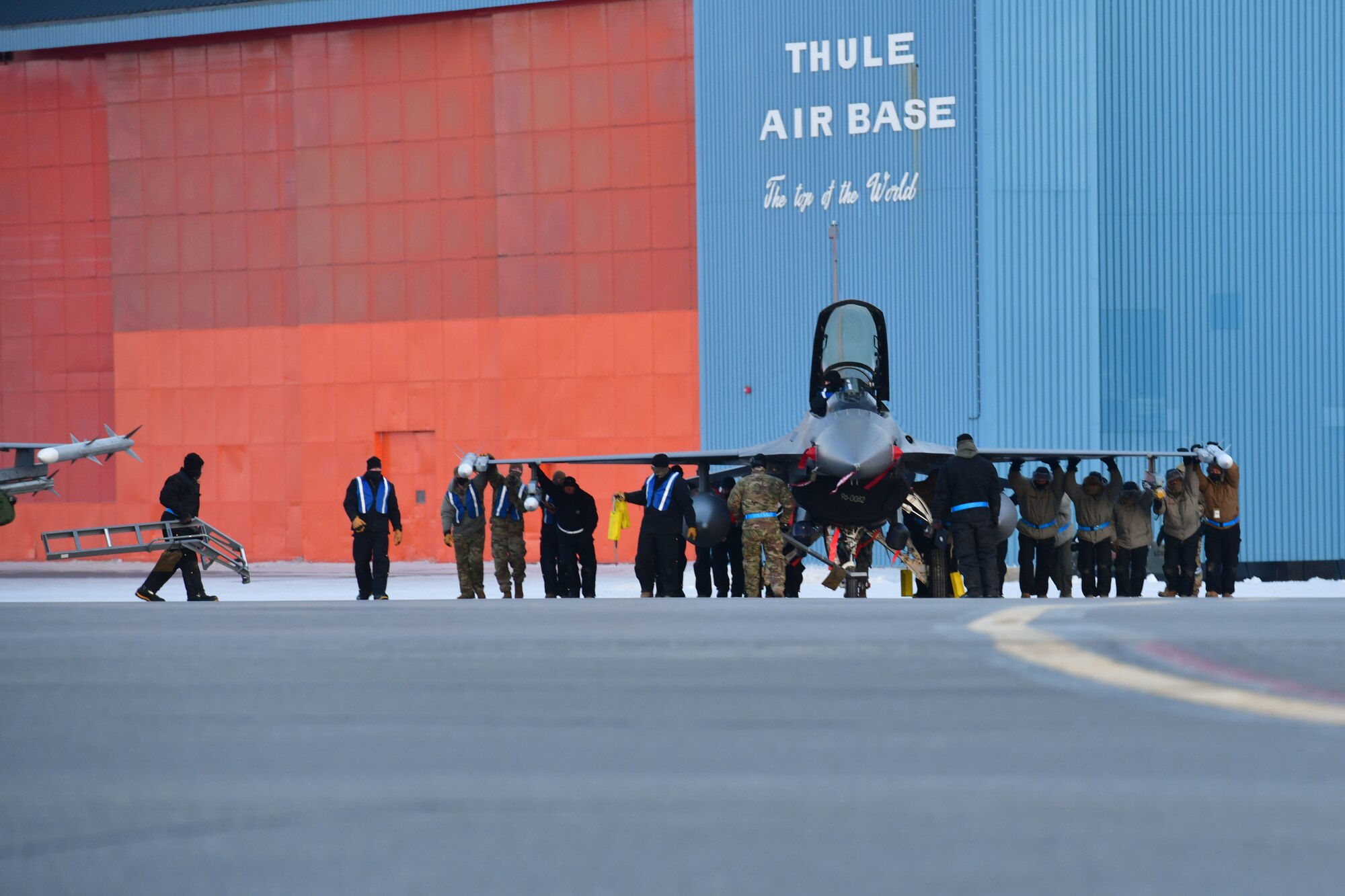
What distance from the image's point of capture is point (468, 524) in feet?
49.8

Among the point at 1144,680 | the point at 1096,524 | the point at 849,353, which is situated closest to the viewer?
the point at 1144,680

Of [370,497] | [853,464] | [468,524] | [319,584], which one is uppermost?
[853,464]

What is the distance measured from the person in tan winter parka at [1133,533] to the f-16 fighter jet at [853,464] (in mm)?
732

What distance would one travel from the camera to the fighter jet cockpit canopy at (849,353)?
13688mm

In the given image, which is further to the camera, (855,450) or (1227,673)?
(855,450)

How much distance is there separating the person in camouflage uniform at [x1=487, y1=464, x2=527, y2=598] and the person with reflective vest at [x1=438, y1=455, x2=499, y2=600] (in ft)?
0.60

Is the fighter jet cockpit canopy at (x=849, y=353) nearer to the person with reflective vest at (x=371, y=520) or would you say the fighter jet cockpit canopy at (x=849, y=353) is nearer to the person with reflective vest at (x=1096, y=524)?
the person with reflective vest at (x=1096, y=524)

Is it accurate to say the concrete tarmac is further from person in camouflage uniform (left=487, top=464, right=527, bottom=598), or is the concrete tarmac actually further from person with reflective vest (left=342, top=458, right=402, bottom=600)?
person in camouflage uniform (left=487, top=464, right=527, bottom=598)

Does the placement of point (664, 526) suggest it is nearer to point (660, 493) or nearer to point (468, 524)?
point (660, 493)

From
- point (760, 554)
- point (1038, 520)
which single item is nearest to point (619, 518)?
point (760, 554)

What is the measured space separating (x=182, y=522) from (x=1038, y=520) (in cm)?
928

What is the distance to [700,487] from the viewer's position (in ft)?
52.0

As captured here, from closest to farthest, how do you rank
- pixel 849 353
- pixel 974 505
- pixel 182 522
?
pixel 974 505 < pixel 182 522 < pixel 849 353

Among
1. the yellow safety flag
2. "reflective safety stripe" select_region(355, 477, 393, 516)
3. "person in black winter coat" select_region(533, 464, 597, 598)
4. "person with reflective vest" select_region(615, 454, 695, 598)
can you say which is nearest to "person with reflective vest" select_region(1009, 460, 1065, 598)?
"person with reflective vest" select_region(615, 454, 695, 598)
